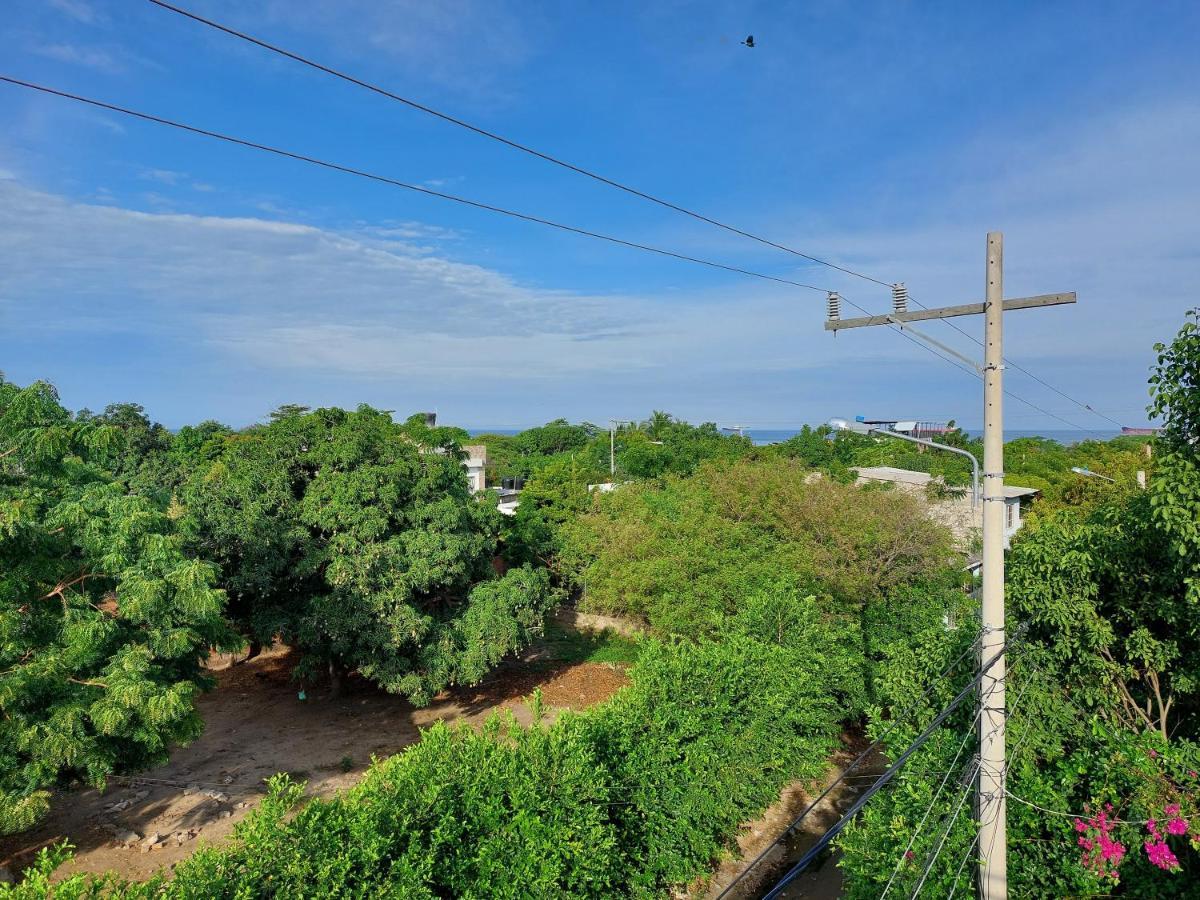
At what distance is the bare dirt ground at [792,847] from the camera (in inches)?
368

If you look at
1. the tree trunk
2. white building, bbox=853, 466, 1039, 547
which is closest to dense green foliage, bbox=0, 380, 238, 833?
the tree trunk

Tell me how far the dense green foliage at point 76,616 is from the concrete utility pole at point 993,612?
8377 mm

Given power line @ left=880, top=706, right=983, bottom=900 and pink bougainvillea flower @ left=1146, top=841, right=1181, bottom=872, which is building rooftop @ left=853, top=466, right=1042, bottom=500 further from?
pink bougainvillea flower @ left=1146, top=841, right=1181, bottom=872

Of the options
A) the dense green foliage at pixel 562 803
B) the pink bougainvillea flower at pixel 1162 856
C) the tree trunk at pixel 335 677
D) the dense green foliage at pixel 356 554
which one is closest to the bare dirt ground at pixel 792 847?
the dense green foliage at pixel 562 803

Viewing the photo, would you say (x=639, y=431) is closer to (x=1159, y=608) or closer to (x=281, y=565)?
(x=281, y=565)

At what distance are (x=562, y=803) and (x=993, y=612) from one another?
410cm

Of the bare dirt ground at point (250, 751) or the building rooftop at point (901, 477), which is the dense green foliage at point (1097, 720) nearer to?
the bare dirt ground at point (250, 751)

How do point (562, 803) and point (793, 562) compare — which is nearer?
point (562, 803)

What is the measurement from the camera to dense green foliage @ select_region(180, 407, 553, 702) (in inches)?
504

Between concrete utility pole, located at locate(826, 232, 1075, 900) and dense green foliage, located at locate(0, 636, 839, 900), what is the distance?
316cm

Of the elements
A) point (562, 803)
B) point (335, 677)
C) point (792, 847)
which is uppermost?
point (562, 803)

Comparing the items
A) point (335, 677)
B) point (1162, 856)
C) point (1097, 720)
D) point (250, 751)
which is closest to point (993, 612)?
point (1162, 856)

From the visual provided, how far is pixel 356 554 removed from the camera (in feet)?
43.0

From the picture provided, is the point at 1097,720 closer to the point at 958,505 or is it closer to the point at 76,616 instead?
the point at 76,616
